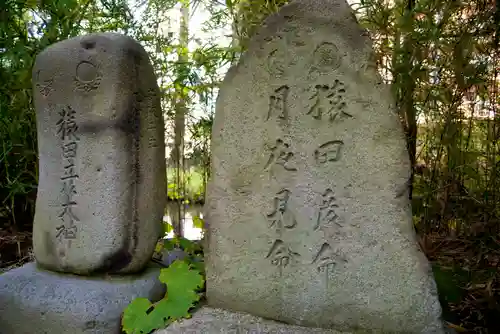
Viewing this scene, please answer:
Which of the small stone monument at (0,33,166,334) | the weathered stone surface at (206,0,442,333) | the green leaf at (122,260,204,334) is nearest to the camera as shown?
the weathered stone surface at (206,0,442,333)

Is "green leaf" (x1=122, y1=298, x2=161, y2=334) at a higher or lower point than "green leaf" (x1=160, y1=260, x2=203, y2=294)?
lower

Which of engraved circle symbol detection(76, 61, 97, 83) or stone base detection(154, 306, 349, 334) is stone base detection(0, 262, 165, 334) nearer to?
stone base detection(154, 306, 349, 334)

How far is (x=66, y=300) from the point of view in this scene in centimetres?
214

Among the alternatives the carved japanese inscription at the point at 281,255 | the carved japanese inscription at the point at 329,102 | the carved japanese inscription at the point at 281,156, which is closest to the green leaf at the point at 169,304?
the carved japanese inscription at the point at 281,255

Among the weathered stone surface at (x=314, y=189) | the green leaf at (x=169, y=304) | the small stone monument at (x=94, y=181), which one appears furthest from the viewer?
the small stone monument at (x=94, y=181)

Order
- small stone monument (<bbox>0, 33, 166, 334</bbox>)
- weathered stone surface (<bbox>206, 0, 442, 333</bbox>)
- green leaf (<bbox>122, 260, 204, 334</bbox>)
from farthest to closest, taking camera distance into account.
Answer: small stone monument (<bbox>0, 33, 166, 334</bbox>) → green leaf (<bbox>122, 260, 204, 334</bbox>) → weathered stone surface (<bbox>206, 0, 442, 333</bbox>)

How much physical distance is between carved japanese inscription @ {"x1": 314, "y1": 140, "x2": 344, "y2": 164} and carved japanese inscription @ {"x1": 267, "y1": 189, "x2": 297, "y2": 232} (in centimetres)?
21

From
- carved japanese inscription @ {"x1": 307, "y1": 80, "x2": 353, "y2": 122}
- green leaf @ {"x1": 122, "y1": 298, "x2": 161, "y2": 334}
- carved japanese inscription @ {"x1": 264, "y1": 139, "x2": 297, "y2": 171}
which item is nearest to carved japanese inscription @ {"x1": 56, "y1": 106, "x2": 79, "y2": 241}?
→ green leaf @ {"x1": 122, "y1": 298, "x2": 161, "y2": 334}

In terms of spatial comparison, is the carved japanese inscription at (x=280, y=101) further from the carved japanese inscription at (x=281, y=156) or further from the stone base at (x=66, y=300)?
the stone base at (x=66, y=300)

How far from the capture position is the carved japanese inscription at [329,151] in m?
2.01

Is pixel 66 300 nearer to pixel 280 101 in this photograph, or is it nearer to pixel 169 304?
pixel 169 304

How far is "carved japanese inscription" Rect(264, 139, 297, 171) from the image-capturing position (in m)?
2.07

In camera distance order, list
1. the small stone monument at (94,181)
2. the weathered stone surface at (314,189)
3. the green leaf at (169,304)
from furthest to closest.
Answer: the small stone monument at (94,181) < the green leaf at (169,304) < the weathered stone surface at (314,189)

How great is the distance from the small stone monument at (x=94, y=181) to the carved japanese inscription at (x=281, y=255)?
640 mm
